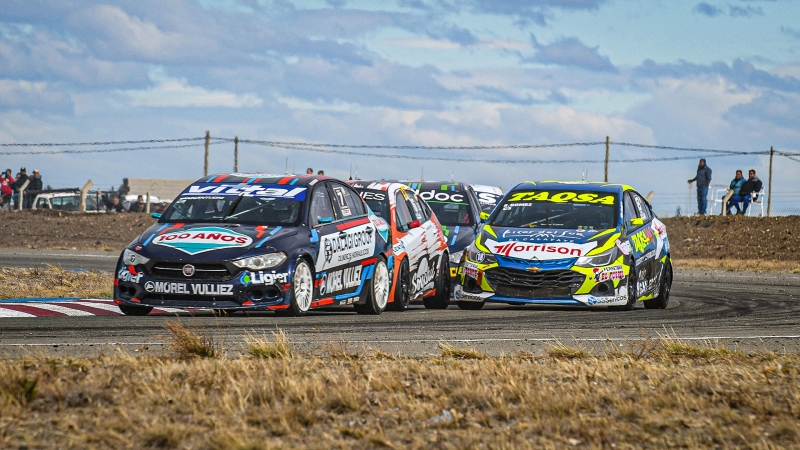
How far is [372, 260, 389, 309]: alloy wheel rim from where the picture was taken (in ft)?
44.6

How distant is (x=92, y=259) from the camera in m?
28.5

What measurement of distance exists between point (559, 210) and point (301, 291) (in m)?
4.45

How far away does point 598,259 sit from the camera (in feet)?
46.7

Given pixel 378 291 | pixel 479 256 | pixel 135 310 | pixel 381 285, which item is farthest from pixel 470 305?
pixel 135 310

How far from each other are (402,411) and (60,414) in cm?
166

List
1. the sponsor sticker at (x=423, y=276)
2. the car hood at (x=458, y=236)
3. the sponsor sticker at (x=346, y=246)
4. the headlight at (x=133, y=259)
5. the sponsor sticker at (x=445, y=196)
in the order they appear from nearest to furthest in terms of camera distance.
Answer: the headlight at (x=133, y=259), the sponsor sticker at (x=346, y=246), the sponsor sticker at (x=423, y=276), the car hood at (x=458, y=236), the sponsor sticker at (x=445, y=196)

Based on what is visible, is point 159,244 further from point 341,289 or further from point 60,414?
point 60,414

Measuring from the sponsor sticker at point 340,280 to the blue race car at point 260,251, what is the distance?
1 cm

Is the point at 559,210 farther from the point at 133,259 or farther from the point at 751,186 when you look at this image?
the point at 751,186

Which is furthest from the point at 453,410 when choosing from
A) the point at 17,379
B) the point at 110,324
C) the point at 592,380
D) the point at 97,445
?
the point at 110,324

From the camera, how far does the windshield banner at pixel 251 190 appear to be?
13.1 metres

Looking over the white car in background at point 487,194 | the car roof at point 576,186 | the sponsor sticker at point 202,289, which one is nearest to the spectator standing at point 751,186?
the white car in background at point 487,194

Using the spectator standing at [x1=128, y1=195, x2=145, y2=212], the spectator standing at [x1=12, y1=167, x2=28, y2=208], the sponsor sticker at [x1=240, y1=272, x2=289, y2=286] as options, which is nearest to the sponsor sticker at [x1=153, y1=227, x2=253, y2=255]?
the sponsor sticker at [x1=240, y1=272, x2=289, y2=286]

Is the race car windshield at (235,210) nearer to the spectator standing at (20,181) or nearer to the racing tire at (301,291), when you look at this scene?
the racing tire at (301,291)
